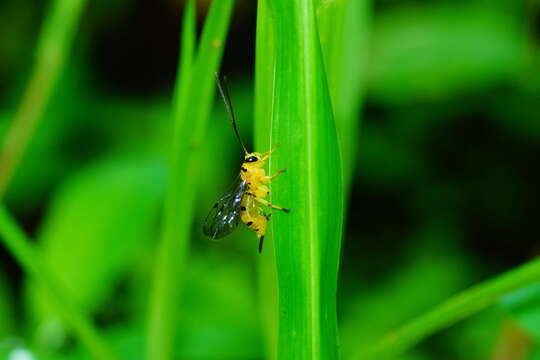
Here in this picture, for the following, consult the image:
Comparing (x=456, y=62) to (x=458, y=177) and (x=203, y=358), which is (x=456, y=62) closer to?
(x=458, y=177)

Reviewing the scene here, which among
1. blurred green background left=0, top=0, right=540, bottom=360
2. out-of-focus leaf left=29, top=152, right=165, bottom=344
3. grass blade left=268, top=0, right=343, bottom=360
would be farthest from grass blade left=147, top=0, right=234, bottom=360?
blurred green background left=0, top=0, right=540, bottom=360

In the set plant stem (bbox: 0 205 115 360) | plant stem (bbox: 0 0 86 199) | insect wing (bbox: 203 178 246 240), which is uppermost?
plant stem (bbox: 0 0 86 199)

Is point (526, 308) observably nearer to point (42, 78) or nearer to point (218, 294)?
point (42, 78)

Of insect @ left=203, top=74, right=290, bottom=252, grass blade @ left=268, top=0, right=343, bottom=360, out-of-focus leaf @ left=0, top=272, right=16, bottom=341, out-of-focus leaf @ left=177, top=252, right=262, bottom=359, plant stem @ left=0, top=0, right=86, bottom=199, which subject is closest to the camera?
grass blade @ left=268, top=0, right=343, bottom=360

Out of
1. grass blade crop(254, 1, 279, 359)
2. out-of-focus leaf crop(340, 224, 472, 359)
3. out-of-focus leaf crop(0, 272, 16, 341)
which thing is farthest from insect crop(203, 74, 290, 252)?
out-of-focus leaf crop(340, 224, 472, 359)

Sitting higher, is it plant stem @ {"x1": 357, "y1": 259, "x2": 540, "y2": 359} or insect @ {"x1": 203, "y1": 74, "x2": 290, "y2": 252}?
insect @ {"x1": 203, "y1": 74, "x2": 290, "y2": 252}

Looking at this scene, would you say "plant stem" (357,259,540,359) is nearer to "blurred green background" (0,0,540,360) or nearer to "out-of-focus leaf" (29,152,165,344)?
"out-of-focus leaf" (29,152,165,344)

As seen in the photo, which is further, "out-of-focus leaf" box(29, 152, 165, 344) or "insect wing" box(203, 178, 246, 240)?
"out-of-focus leaf" box(29, 152, 165, 344)

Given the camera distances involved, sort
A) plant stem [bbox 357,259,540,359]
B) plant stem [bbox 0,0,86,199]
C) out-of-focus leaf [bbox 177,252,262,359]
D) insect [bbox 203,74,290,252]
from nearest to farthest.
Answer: plant stem [bbox 357,259,540,359] → insect [bbox 203,74,290,252] → plant stem [bbox 0,0,86,199] → out-of-focus leaf [bbox 177,252,262,359]
